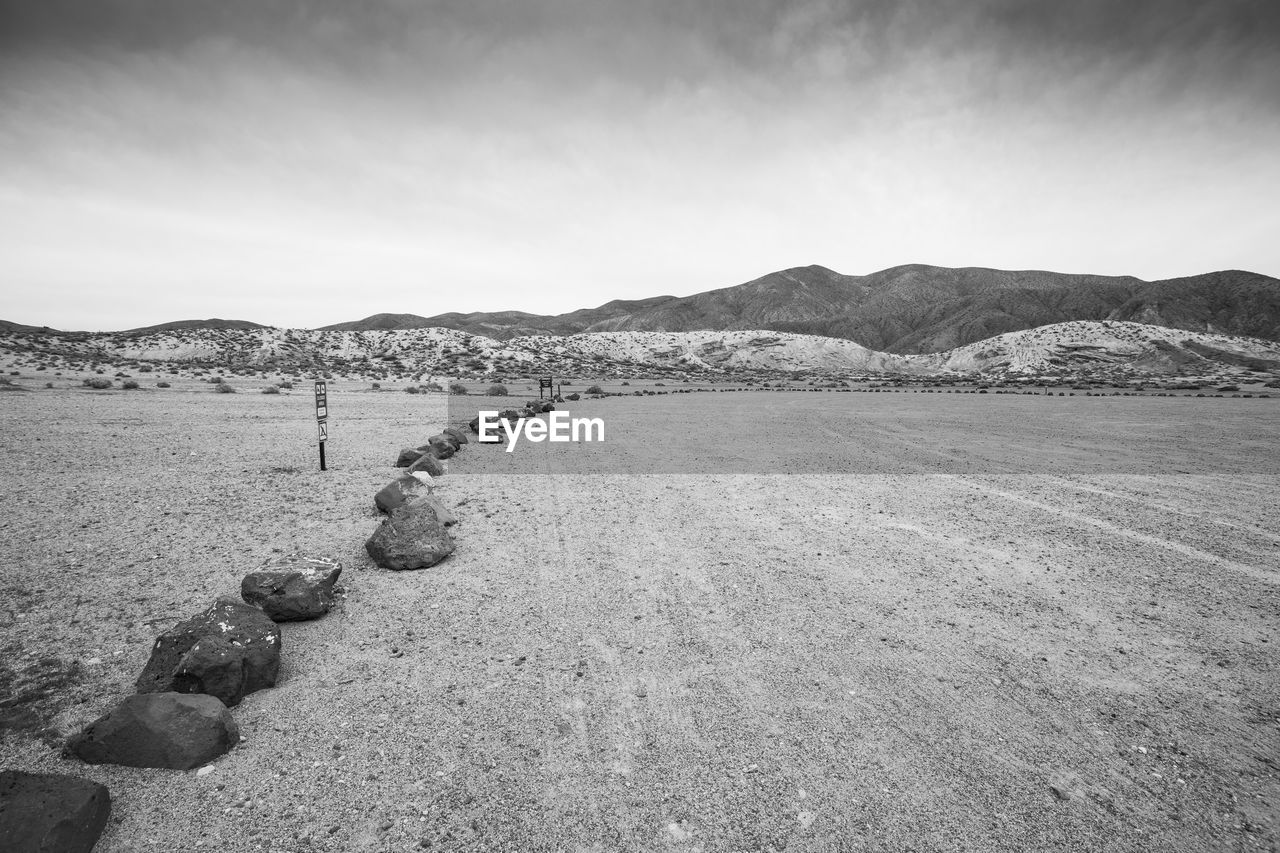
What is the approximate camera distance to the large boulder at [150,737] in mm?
3020

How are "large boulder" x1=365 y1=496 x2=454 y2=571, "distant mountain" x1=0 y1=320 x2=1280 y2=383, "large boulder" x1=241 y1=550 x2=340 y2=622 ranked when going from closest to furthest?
1. "large boulder" x1=241 y1=550 x2=340 y2=622
2. "large boulder" x1=365 y1=496 x2=454 y2=571
3. "distant mountain" x1=0 y1=320 x2=1280 y2=383

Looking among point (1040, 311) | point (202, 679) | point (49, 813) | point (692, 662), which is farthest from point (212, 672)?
point (1040, 311)

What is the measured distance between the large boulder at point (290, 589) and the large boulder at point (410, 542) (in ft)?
3.07

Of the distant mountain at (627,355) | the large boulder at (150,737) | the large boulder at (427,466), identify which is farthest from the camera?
the distant mountain at (627,355)

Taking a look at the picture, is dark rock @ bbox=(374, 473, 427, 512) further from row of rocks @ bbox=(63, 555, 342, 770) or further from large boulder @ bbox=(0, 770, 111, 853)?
large boulder @ bbox=(0, 770, 111, 853)

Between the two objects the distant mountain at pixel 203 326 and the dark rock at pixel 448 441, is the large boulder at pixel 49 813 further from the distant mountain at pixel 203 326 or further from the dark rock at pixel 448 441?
the distant mountain at pixel 203 326

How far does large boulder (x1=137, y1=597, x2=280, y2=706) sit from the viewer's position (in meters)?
3.52

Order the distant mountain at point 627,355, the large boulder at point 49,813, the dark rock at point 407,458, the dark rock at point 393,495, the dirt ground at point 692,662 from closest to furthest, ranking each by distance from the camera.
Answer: the large boulder at point 49,813
the dirt ground at point 692,662
the dark rock at point 393,495
the dark rock at point 407,458
the distant mountain at point 627,355

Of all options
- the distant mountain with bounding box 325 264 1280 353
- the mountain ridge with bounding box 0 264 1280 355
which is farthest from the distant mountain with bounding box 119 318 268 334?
the distant mountain with bounding box 325 264 1280 353

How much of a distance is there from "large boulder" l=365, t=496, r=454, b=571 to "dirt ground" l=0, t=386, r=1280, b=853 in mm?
232

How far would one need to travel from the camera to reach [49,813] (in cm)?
236

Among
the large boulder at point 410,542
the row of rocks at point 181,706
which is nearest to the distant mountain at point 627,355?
the large boulder at point 410,542

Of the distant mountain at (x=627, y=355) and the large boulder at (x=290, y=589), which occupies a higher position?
the distant mountain at (x=627, y=355)

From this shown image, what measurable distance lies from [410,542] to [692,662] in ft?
11.2
